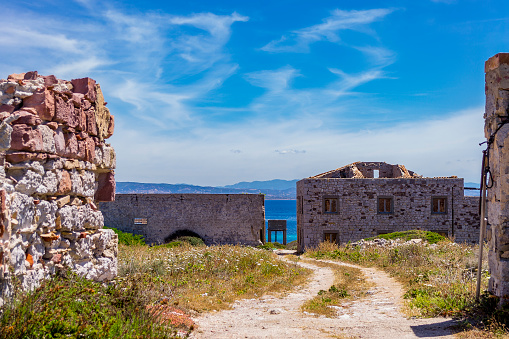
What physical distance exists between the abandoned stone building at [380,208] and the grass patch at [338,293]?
520 inches

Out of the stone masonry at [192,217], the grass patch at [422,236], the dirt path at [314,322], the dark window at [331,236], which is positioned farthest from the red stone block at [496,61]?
the stone masonry at [192,217]

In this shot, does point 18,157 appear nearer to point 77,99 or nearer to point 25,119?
point 25,119

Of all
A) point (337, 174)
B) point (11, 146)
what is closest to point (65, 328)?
point (11, 146)

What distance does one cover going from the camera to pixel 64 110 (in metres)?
5.50

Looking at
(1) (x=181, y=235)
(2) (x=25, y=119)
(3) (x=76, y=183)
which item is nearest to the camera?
(2) (x=25, y=119)

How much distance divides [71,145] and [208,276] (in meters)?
5.73

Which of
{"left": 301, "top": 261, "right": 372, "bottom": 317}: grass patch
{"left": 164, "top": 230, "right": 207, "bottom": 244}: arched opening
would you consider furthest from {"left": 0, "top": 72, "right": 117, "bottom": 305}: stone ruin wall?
{"left": 164, "top": 230, "right": 207, "bottom": 244}: arched opening

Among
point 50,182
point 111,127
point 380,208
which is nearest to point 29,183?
point 50,182

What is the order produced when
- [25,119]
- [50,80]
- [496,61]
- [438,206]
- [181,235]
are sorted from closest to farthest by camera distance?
[25,119]
[50,80]
[496,61]
[438,206]
[181,235]

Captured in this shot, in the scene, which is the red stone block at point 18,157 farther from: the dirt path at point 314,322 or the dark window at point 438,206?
the dark window at point 438,206

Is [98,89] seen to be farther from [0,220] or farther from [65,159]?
[0,220]

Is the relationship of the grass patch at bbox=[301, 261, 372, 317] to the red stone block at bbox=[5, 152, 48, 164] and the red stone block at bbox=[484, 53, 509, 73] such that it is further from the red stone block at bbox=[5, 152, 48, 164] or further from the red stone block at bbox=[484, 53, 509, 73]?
the red stone block at bbox=[5, 152, 48, 164]

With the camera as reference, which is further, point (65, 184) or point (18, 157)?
point (65, 184)

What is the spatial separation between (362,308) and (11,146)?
656 centimetres
